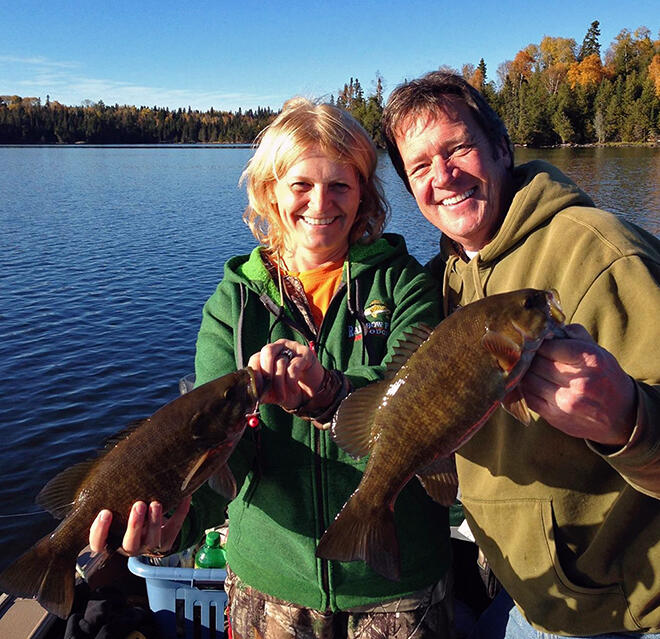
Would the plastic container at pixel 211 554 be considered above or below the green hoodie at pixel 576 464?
below

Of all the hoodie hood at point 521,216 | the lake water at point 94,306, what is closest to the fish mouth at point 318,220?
the hoodie hood at point 521,216

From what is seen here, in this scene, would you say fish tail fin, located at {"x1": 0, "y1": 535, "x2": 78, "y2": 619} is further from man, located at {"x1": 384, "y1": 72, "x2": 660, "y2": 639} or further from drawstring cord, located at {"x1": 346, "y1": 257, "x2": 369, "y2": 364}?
man, located at {"x1": 384, "y1": 72, "x2": 660, "y2": 639}

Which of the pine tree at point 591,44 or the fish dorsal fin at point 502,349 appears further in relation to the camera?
the pine tree at point 591,44

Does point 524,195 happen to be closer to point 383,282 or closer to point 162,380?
point 383,282

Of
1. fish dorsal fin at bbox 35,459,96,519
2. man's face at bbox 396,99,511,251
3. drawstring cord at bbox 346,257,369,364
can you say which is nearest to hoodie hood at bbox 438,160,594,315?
man's face at bbox 396,99,511,251

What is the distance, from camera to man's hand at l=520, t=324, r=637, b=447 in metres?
2.21

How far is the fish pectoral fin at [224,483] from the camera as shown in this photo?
2.94 m

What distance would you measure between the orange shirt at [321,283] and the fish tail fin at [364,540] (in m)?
1.22

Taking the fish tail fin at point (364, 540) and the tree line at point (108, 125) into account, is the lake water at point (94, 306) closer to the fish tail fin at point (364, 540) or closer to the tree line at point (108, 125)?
the fish tail fin at point (364, 540)

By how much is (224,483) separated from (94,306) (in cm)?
1730

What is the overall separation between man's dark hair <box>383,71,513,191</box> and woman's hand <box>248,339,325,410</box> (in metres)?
1.50

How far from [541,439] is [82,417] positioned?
11959mm

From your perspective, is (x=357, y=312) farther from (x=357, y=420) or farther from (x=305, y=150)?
(x=305, y=150)

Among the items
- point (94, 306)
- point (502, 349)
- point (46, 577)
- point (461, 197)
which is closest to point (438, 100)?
point (461, 197)
